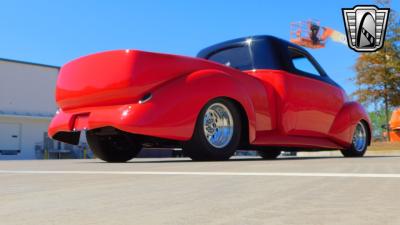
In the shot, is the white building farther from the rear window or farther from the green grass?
the rear window

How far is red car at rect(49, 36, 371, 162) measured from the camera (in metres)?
5.44

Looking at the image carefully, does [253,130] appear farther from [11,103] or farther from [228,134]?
[11,103]

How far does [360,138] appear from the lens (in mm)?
8656

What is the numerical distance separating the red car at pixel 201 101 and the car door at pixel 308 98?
0.02 meters

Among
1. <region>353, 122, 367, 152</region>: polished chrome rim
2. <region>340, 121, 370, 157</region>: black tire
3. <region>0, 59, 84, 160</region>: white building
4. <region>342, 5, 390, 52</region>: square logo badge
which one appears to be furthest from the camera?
<region>0, 59, 84, 160</region>: white building

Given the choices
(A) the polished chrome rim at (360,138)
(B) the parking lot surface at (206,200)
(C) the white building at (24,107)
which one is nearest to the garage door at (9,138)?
(C) the white building at (24,107)

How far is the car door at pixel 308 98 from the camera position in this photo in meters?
6.86

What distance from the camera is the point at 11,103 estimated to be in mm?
31344

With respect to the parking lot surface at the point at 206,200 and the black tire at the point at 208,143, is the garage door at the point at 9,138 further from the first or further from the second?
the parking lot surface at the point at 206,200

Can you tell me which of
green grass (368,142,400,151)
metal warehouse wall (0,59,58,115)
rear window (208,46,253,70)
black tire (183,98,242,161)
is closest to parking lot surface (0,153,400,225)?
black tire (183,98,242,161)

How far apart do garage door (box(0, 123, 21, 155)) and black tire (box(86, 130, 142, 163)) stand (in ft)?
82.1

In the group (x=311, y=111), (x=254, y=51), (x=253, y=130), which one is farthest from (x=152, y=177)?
(x=311, y=111)

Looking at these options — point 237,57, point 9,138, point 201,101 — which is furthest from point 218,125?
point 9,138

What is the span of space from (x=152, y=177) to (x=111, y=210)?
4.80 feet
